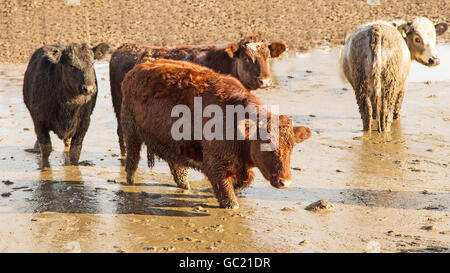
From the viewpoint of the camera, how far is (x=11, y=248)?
526 centimetres

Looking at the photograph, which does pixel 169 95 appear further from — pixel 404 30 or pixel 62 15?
pixel 62 15

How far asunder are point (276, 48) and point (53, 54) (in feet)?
9.71

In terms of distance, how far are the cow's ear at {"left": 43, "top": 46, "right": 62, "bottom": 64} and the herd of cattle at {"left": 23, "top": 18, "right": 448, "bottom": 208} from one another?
2 cm

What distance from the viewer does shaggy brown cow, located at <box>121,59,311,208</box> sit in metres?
5.52

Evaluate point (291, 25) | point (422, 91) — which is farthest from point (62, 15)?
point (422, 91)

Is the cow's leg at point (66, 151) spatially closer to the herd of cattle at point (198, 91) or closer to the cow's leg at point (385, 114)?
the herd of cattle at point (198, 91)

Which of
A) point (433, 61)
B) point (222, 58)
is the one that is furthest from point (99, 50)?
point (433, 61)

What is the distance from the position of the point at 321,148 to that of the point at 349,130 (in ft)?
3.79

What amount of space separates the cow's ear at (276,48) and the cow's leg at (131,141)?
7.99ft

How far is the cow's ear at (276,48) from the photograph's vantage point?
819cm

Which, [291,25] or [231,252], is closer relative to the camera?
[231,252]

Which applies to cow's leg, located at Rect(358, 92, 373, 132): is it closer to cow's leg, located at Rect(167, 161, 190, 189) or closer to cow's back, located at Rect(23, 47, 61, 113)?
cow's leg, located at Rect(167, 161, 190, 189)

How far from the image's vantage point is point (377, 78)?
29.8 ft

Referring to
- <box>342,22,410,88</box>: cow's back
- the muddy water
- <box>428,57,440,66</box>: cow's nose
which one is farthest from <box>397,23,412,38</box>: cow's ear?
the muddy water
